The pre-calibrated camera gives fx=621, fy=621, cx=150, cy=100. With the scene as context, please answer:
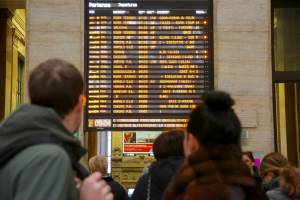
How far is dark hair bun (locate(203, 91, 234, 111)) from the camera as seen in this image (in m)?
2.45

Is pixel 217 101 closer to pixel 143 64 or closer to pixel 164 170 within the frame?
pixel 164 170

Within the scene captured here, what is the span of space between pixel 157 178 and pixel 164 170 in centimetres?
12

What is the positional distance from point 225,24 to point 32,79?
6146 mm

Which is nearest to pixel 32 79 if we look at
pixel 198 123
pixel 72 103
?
pixel 72 103

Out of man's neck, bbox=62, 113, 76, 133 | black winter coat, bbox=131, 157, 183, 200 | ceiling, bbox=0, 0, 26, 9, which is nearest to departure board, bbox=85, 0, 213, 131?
ceiling, bbox=0, 0, 26, 9

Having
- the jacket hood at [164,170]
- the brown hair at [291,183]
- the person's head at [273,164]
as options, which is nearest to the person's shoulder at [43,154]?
the jacket hood at [164,170]

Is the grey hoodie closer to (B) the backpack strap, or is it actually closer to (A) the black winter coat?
(B) the backpack strap

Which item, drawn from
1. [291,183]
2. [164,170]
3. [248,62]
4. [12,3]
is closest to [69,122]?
[164,170]

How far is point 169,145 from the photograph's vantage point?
4.45 meters

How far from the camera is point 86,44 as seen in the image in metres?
7.82

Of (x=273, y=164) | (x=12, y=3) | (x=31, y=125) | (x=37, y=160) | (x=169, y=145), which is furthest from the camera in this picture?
(x=12, y=3)

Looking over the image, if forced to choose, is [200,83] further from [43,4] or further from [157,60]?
[43,4]

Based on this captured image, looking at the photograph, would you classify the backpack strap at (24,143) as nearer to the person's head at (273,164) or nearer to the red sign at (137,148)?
the person's head at (273,164)

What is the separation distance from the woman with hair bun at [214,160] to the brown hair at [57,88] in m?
0.57
